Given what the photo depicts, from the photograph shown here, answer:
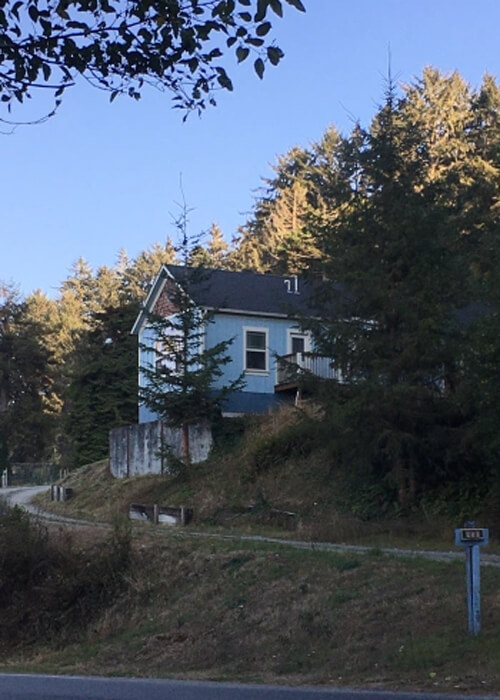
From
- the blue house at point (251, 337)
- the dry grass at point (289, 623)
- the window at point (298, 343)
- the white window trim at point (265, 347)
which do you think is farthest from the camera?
the window at point (298, 343)

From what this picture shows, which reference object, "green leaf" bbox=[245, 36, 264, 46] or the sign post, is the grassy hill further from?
"green leaf" bbox=[245, 36, 264, 46]

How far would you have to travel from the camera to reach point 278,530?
84.4 feet

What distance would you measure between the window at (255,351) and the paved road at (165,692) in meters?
25.8

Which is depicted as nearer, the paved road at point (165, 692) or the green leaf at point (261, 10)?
the green leaf at point (261, 10)

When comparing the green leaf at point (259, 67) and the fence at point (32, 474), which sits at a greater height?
the green leaf at point (259, 67)

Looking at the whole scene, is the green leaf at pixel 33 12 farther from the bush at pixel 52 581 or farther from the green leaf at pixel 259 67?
the bush at pixel 52 581

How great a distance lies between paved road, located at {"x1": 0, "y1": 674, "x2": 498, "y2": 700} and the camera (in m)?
10.5

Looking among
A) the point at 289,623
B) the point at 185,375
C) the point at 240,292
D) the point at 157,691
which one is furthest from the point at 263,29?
the point at 240,292

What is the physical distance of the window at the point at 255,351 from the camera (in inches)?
1511

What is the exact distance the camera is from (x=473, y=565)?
501 inches

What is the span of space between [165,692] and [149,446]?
84.1 ft

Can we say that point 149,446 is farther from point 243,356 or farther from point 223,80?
point 223,80

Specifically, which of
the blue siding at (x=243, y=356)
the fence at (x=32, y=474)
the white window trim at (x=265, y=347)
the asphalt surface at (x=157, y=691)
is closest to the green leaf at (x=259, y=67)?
the asphalt surface at (x=157, y=691)

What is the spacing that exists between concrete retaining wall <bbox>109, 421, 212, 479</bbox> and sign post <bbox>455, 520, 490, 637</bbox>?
2050 centimetres
